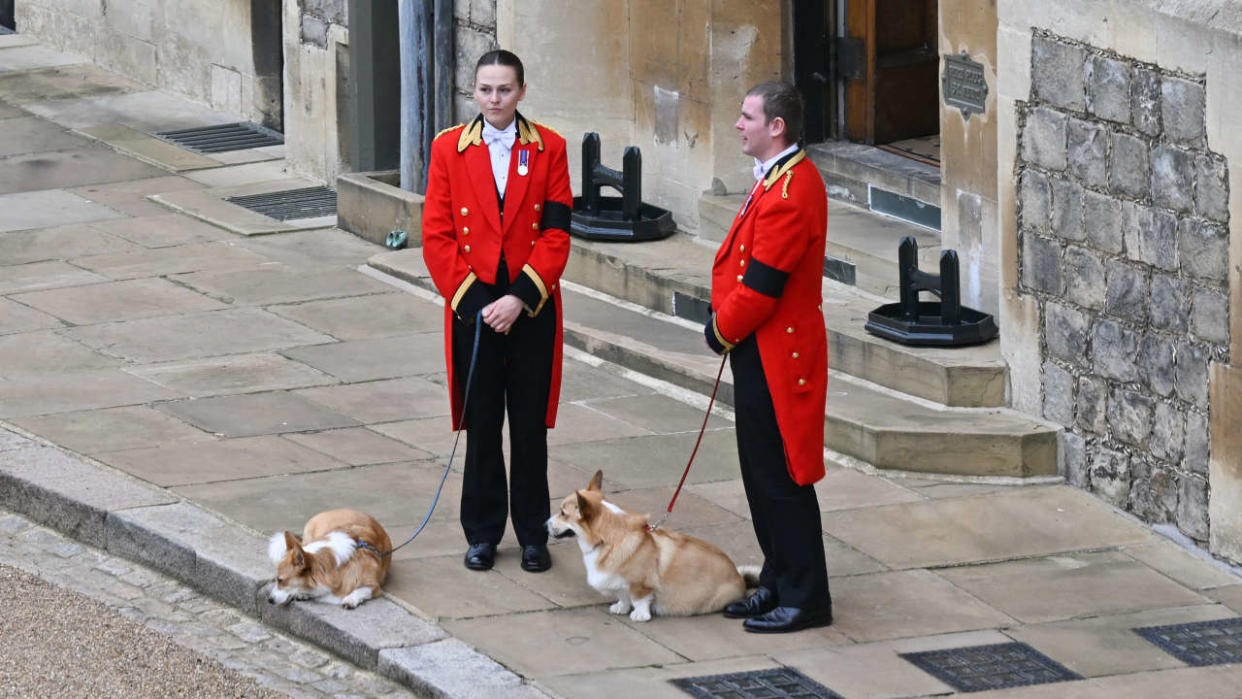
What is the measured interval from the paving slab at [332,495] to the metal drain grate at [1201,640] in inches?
101

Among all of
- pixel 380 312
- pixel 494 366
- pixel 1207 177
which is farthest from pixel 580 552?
pixel 380 312

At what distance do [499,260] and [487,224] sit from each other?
134 millimetres

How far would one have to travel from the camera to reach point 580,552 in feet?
26.9

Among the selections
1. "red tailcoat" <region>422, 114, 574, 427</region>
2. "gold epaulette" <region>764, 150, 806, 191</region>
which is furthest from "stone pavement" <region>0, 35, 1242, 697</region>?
"gold epaulette" <region>764, 150, 806, 191</region>

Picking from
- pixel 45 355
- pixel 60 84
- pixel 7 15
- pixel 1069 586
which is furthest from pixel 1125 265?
pixel 7 15

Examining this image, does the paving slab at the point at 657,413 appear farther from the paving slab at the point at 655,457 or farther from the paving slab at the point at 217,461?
the paving slab at the point at 217,461

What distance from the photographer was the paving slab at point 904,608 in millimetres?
7492

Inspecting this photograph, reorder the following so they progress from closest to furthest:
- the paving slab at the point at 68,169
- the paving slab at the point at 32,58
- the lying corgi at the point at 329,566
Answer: the lying corgi at the point at 329,566
the paving slab at the point at 68,169
the paving slab at the point at 32,58

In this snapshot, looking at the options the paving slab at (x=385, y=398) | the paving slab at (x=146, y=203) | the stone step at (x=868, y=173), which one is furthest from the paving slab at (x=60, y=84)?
the paving slab at (x=385, y=398)

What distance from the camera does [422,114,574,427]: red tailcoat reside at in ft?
25.2

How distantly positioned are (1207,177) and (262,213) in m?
7.32

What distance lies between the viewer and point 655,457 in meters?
9.33

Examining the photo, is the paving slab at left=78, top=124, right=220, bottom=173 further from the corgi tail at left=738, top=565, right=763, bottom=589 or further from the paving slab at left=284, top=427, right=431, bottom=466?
the corgi tail at left=738, top=565, right=763, bottom=589

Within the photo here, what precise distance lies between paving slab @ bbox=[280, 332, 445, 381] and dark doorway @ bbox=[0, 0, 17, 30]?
9.74 meters
